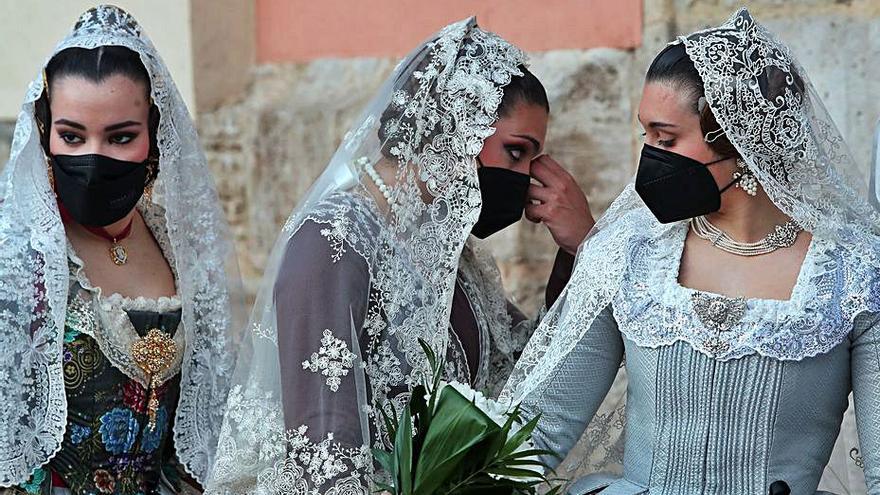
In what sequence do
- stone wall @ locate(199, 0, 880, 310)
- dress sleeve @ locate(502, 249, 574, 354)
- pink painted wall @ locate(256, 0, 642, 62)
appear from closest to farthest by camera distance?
dress sleeve @ locate(502, 249, 574, 354)
stone wall @ locate(199, 0, 880, 310)
pink painted wall @ locate(256, 0, 642, 62)

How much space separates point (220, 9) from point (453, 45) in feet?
8.47

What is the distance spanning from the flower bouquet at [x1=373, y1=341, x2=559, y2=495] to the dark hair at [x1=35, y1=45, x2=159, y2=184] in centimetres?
120

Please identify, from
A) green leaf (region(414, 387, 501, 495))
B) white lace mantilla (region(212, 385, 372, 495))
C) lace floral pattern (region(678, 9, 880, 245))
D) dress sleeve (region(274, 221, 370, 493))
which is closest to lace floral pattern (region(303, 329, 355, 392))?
dress sleeve (region(274, 221, 370, 493))

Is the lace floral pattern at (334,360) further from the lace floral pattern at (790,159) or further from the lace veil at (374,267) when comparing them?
the lace floral pattern at (790,159)

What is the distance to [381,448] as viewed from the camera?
3.20 m

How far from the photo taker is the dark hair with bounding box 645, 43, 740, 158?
291 centimetres

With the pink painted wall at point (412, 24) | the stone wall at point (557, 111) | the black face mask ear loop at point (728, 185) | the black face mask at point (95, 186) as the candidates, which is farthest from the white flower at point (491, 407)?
the pink painted wall at point (412, 24)

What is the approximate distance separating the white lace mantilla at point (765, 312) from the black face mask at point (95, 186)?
51.0 inches

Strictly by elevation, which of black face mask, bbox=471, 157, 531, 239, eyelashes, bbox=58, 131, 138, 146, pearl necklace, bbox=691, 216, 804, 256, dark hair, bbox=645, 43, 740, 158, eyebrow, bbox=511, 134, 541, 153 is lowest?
black face mask, bbox=471, 157, 531, 239

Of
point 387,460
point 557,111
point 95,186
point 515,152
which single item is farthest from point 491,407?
point 557,111

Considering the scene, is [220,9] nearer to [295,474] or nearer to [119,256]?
[119,256]

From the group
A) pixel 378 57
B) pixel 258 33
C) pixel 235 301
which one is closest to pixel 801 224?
pixel 235 301

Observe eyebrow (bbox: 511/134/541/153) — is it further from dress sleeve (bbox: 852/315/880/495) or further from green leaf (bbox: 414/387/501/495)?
dress sleeve (bbox: 852/315/880/495)

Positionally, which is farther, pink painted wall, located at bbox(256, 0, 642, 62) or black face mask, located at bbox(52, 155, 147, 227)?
pink painted wall, located at bbox(256, 0, 642, 62)
